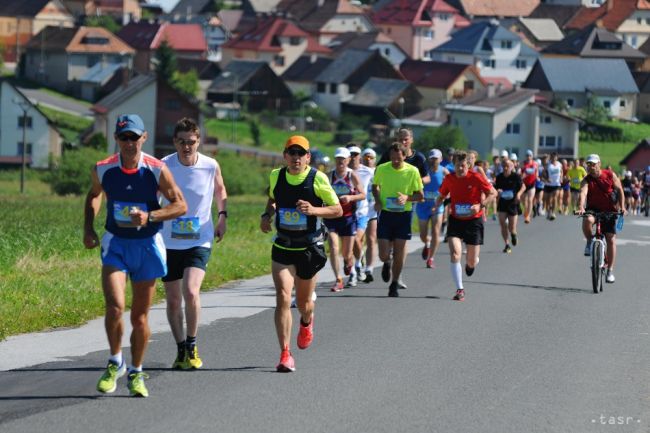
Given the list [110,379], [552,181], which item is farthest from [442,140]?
[110,379]

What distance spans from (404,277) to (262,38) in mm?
133339

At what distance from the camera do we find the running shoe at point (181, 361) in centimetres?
1178

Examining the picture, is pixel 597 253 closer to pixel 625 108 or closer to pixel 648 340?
pixel 648 340

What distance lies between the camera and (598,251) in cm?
1928

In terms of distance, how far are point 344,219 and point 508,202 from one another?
8316 mm

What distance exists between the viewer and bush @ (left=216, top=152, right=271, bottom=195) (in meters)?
81.2

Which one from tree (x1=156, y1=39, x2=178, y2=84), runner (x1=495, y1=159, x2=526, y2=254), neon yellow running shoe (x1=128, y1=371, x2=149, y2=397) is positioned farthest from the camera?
tree (x1=156, y1=39, x2=178, y2=84)

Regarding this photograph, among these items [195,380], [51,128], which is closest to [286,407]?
[195,380]

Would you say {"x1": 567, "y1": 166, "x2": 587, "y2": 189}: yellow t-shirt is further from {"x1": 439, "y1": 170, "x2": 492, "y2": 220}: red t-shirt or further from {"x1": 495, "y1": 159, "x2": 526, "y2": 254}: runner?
{"x1": 439, "y1": 170, "x2": 492, "y2": 220}: red t-shirt

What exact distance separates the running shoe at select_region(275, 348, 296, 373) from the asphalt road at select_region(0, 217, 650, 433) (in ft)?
0.24

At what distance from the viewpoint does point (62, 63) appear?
14088 centimetres

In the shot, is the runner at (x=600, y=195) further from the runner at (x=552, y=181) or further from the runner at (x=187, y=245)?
the runner at (x=552, y=181)

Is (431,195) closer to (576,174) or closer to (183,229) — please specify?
(183,229)

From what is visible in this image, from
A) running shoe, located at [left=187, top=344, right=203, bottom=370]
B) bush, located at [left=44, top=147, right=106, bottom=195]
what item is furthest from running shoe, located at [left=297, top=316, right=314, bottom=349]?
bush, located at [left=44, top=147, right=106, bottom=195]
